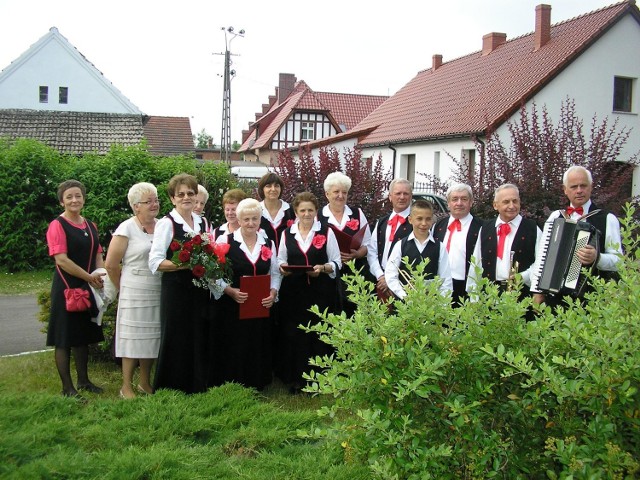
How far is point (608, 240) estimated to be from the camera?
5.62 meters

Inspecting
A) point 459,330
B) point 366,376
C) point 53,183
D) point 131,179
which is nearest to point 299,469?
point 366,376

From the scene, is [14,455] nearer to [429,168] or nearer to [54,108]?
[429,168]

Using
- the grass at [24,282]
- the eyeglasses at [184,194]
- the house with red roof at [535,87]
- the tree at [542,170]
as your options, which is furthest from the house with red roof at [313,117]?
the eyeglasses at [184,194]

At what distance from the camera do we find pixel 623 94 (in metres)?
29.2

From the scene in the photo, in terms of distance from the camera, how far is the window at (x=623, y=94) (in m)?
29.0

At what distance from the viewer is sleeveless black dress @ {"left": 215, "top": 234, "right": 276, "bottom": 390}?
20.9 ft

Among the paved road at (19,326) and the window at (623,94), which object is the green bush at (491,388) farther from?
the window at (623,94)

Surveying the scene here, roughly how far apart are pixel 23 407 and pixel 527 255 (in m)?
4.36

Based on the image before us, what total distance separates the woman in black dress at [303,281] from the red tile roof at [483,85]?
18.1m

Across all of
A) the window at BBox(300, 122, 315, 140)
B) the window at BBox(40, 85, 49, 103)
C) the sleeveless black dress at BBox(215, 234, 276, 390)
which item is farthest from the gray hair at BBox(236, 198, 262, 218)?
the window at BBox(300, 122, 315, 140)

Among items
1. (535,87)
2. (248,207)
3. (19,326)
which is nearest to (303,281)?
(248,207)

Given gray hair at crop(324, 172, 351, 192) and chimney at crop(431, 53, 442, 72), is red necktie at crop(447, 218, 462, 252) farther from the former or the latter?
chimney at crop(431, 53, 442, 72)

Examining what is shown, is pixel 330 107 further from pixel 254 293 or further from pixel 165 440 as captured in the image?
pixel 165 440

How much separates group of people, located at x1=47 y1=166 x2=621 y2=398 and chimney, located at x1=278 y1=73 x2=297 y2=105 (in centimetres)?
6500
